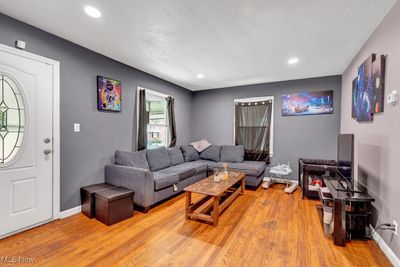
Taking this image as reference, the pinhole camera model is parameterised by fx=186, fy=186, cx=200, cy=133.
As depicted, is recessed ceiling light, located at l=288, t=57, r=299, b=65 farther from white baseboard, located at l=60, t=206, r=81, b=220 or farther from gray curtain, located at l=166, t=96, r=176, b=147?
white baseboard, located at l=60, t=206, r=81, b=220

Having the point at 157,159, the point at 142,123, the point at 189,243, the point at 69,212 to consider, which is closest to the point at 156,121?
the point at 142,123

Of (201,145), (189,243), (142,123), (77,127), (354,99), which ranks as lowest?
(189,243)

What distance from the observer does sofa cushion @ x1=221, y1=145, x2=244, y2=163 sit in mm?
4574

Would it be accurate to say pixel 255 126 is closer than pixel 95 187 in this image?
No

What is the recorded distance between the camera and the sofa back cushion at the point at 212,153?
15.9 ft

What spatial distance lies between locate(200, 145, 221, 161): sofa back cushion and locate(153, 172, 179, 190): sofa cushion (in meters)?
1.73

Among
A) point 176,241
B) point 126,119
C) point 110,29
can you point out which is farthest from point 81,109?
point 176,241

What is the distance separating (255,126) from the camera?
4781 mm

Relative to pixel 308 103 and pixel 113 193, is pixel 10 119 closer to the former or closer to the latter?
pixel 113 193

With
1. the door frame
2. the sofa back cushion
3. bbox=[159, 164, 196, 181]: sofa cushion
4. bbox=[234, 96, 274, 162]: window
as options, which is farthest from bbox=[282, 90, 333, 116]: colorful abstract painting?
the door frame

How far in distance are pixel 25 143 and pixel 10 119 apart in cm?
31

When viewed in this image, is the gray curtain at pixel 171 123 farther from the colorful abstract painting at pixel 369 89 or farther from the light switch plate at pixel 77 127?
the colorful abstract painting at pixel 369 89

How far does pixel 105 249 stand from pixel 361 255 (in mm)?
2588

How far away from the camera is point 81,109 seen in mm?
2791
